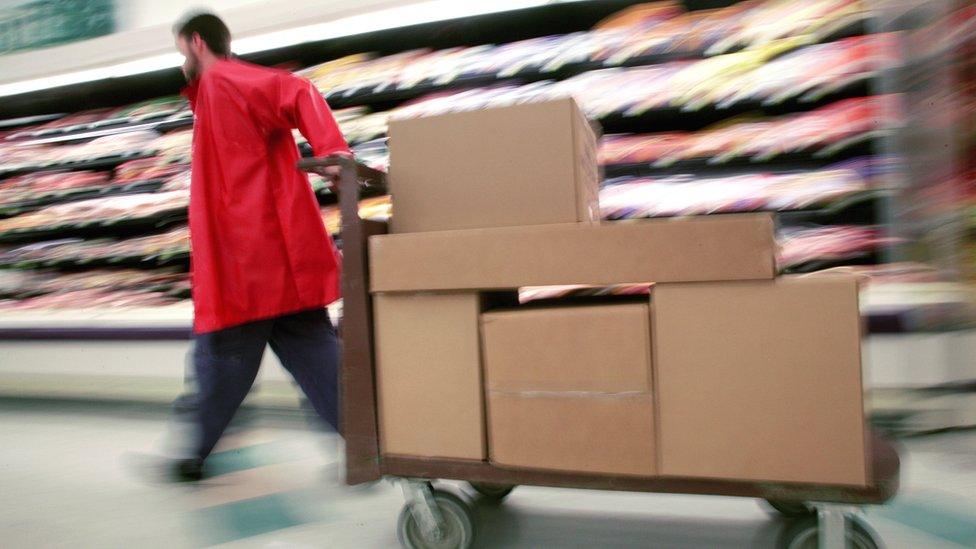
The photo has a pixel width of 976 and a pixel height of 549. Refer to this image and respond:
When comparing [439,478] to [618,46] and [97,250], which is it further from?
[97,250]

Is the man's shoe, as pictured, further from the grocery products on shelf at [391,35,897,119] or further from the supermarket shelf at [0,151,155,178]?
the supermarket shelf at [0,151,155,178]

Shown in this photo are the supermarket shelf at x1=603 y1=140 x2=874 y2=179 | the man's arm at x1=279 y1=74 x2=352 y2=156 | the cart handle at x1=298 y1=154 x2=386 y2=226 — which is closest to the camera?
the cart handle at x1=298 y1=154 x2=386 y2=226

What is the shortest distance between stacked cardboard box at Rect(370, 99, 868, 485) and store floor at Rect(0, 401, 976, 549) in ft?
1.12

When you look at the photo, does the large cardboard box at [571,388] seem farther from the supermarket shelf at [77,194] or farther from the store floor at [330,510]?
the supermarket shelf at [77,194]

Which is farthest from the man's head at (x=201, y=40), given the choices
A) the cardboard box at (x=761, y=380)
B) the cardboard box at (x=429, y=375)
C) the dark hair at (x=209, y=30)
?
the cardboard box at (x=761, y=380)

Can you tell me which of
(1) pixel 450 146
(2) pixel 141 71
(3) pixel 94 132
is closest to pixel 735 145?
(1) pixel 450 146

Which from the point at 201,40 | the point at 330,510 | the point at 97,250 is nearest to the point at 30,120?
the point at 97,250

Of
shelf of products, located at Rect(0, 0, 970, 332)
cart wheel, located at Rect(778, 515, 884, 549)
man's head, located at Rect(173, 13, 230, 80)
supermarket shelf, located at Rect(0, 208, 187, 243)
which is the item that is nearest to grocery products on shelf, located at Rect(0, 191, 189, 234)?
supermarket shelf, located at Rect(0, 208, 187, 243)

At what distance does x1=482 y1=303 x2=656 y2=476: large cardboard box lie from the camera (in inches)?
44.4

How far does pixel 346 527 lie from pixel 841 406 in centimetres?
111

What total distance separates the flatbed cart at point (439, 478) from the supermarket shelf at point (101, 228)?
101 inches

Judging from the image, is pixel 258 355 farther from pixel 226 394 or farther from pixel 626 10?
pixel 626 10

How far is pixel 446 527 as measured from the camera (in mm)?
1367

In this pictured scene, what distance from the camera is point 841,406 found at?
103 cm
